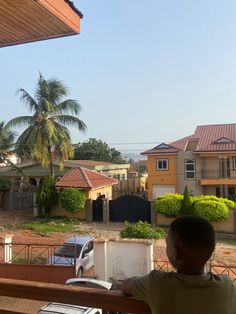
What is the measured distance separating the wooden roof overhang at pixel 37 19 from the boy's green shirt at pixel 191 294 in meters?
1.68

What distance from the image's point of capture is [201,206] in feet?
52.2

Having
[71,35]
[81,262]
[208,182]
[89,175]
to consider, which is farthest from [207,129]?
[71,35]

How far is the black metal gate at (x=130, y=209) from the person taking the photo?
58.7ft

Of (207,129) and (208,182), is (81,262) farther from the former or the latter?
(207,129)

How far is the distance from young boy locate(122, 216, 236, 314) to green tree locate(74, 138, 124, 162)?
130 ft

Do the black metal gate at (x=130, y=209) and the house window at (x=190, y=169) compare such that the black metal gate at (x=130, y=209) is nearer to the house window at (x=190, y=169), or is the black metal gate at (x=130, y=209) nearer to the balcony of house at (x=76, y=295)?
the house window at (x=190, y=169)

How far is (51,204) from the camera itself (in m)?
19.0

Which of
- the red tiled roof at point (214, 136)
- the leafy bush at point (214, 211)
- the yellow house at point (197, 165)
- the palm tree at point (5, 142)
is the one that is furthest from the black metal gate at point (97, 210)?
the palm tree at point (5, 142)

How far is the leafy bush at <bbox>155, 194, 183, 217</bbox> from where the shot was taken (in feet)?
54.3

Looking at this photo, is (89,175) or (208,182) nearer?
(89,175)

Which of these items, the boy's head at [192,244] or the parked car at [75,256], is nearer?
the boy's head at [192,244]

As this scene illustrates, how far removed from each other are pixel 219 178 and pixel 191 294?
70.2 ft

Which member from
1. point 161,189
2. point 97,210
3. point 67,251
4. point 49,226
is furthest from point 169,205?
point 67,251

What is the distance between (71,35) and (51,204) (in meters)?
17.2
